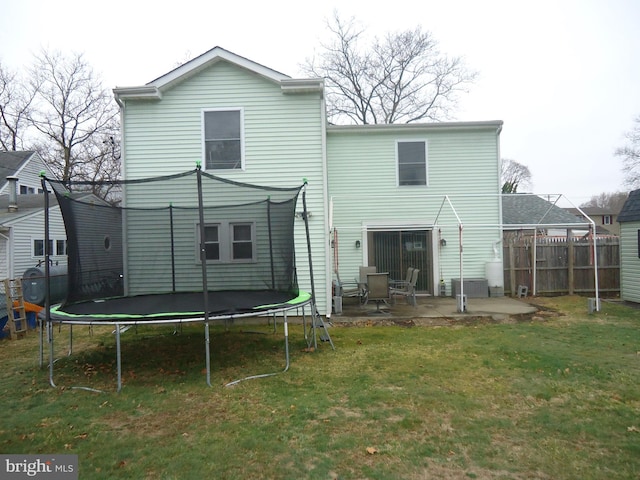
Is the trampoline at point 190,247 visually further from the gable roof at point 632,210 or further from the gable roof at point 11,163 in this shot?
the gable roof at point 11,163

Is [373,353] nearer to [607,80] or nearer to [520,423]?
[520,423]

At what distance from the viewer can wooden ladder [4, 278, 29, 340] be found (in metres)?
7.20

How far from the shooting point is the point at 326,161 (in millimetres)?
8641

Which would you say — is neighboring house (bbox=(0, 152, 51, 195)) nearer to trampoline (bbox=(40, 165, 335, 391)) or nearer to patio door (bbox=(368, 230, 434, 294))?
trampoline (bbox=(40, 165, 335, 391))

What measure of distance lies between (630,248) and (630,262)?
1.08 feet

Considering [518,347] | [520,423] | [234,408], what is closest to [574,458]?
[520,423]

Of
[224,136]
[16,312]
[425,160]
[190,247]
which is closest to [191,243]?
[190,247]

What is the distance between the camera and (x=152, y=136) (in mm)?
8086

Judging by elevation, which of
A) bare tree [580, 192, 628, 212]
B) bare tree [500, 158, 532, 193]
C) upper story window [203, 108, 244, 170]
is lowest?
upper story window [203, 108, 244, 170]

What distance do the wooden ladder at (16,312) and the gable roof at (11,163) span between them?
12.1 metres

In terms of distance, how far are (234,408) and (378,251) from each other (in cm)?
778

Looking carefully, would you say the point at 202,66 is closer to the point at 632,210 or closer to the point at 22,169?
the point at 632,210

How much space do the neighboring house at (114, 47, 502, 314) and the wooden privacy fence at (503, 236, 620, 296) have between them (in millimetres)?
1104

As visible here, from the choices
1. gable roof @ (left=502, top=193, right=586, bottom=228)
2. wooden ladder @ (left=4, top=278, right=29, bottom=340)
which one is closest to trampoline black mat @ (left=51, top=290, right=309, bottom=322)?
wooden ladder @ (left=4, top=278, right=29, bottom=340)
